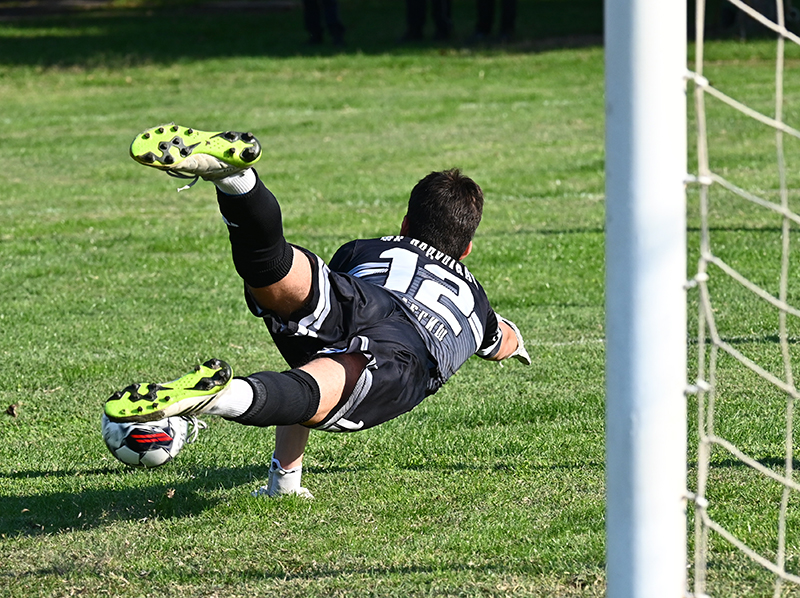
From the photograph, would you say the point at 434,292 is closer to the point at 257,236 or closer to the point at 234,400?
the point at 257,236

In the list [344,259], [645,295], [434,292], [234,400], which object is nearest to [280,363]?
[344,259]

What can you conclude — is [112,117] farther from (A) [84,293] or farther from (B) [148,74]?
(A) [84,293]

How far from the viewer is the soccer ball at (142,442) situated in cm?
373

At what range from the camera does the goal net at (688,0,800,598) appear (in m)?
3.05

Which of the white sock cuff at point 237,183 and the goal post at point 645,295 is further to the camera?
the white sock cuff at point 237,183

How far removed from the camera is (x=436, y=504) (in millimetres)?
4512

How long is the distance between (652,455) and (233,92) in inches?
771

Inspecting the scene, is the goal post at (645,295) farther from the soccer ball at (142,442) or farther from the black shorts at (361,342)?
the soccer ball at (142,442)

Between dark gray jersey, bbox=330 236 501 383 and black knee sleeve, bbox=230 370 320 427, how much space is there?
2.25 feet

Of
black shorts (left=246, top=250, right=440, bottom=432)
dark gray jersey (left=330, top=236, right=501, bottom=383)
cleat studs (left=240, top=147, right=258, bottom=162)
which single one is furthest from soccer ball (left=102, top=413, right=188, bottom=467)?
dark gray jersey (left=330, top=236, right=501, bottom=383)

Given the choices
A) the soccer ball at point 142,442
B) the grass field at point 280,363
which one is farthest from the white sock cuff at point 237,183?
the grass field at point 280,363

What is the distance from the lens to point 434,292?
14.9 feet

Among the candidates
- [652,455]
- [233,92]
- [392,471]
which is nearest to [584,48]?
[233,92]

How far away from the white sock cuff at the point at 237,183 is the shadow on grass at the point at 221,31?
841 inches
